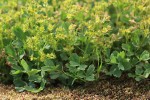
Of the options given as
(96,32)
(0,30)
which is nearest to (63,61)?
(96,32)

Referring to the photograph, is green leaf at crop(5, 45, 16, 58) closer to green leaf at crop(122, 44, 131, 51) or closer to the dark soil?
the dark soil

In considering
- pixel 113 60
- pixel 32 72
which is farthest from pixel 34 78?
pixel 113 60

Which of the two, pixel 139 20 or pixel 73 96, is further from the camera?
pixel 139 20

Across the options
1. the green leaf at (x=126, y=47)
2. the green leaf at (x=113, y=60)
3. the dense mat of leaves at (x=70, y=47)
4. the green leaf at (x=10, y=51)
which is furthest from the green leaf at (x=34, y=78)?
the green leaf at (x=126, y=47)

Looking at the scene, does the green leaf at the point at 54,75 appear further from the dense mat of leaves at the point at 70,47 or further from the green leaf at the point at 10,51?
the green leaf at the point at 10,51

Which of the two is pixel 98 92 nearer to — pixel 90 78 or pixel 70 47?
pixel 90 78

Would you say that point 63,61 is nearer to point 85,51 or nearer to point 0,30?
point 85,51

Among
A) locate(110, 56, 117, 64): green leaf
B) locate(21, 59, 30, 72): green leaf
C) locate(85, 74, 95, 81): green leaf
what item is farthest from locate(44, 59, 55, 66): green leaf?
locate(110, 56, 117, 64): green leaf

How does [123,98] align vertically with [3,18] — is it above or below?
below
